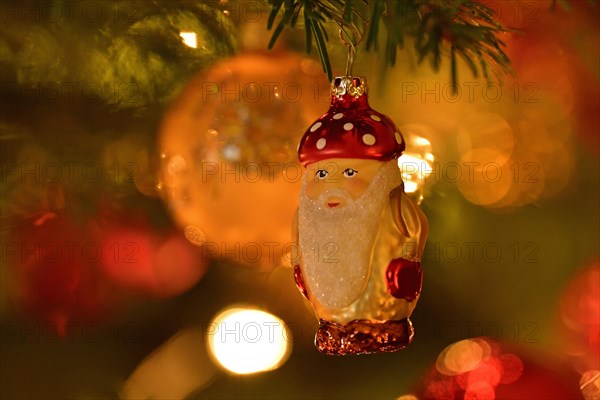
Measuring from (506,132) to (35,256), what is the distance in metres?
0.59

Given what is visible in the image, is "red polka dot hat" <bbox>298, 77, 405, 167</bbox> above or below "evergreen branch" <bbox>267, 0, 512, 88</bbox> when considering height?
below

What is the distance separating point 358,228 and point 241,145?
0.26 meters

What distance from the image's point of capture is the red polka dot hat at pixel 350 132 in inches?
25.9

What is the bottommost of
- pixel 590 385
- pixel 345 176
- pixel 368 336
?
pixel 590 385

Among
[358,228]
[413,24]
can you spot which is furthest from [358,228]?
[413,24]

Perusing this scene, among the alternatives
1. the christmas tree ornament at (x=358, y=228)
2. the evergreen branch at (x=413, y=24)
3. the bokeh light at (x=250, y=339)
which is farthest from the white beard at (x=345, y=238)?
the bokeh light at (x=250, y=339)

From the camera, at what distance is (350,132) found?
660 mm

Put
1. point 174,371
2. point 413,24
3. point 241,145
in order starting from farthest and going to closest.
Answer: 1. point 174,371
2. point 241,145
3. point 413,24

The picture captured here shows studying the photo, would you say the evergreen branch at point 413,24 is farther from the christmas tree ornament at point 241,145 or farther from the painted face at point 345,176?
the christmas tree ornament at point 241,145

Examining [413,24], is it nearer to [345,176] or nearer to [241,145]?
[345,176]

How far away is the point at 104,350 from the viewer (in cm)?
95

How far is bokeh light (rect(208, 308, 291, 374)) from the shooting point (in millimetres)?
958

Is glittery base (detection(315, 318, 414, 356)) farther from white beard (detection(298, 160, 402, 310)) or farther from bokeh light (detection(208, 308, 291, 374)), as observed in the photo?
bokeh light (detection(208, 308, 291, 374))

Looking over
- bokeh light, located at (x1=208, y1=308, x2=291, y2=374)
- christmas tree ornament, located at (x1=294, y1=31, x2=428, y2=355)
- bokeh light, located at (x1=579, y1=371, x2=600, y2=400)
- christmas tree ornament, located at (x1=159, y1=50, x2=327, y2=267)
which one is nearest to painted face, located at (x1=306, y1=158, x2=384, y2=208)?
christmas tree ornament, located at (x1=294, y1=31, x2=428, y2=355)
